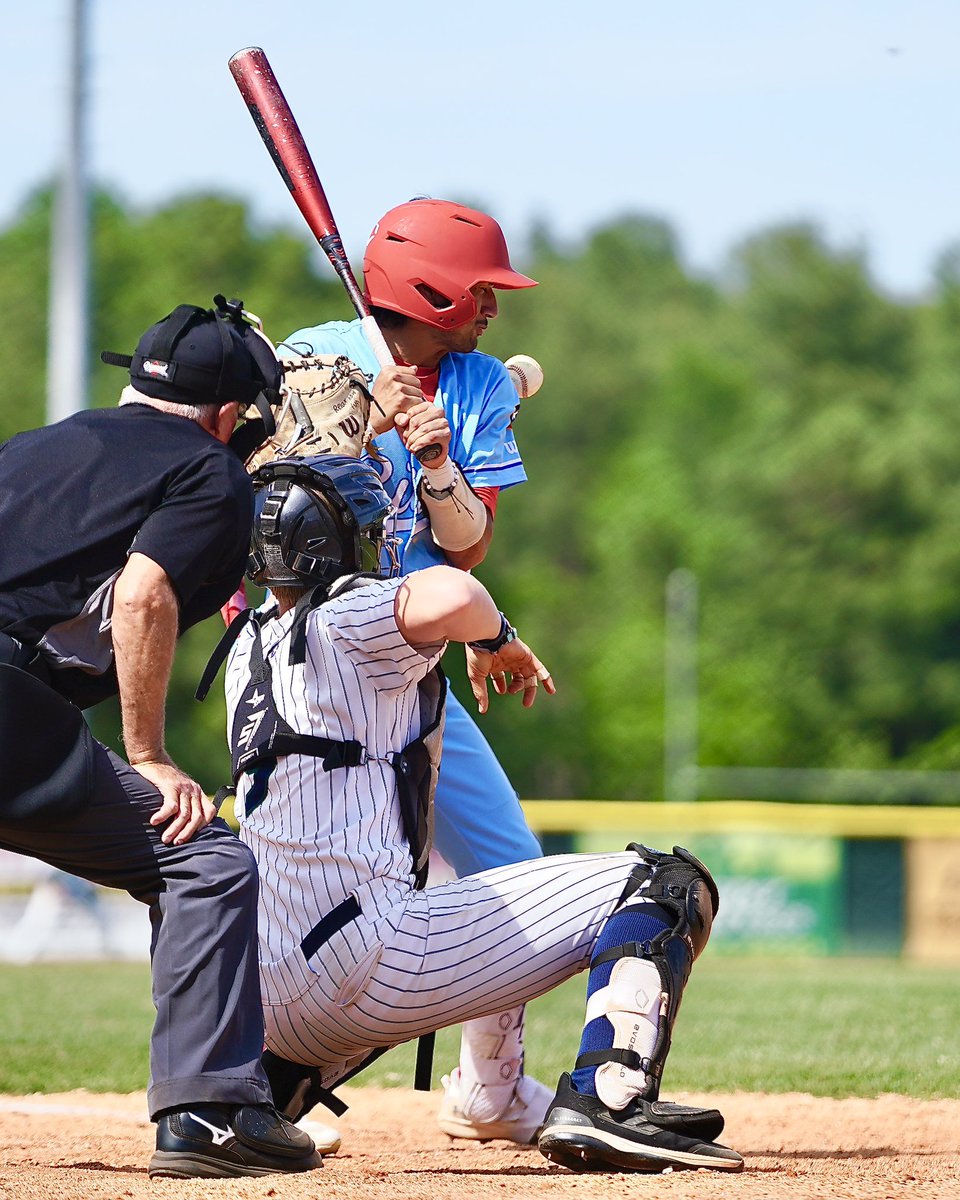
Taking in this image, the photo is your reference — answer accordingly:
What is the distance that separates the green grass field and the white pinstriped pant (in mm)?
2447

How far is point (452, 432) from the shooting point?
464cm

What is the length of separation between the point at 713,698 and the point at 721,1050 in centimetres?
3281

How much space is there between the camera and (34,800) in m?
3.41

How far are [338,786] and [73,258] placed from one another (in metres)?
9.26

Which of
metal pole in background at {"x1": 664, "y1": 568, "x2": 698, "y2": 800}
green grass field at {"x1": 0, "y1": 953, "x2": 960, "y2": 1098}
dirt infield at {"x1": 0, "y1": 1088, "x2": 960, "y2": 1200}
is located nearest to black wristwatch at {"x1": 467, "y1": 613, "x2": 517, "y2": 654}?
dirt infield at {"x1": 0, "y1": 1088, "x2": 960, "y2": 1200}

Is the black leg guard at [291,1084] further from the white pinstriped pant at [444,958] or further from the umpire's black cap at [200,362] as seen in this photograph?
the umpire's black cap at [200,362]

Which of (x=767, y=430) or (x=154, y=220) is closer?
(x=767, y=430)

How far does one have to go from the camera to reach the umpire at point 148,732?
3414mm

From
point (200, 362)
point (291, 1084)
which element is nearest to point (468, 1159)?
point (291, 1084)

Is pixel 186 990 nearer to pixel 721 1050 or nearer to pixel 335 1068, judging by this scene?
pixel 335 1068

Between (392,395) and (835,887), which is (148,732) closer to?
(392,395)

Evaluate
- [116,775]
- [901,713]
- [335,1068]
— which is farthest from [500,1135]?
[901,713]

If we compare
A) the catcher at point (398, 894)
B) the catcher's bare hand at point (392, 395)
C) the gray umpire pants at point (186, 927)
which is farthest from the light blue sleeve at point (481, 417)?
the gray umpire pants at point (186, 927)

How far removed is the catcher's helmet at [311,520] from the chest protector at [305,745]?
0.31 feet
